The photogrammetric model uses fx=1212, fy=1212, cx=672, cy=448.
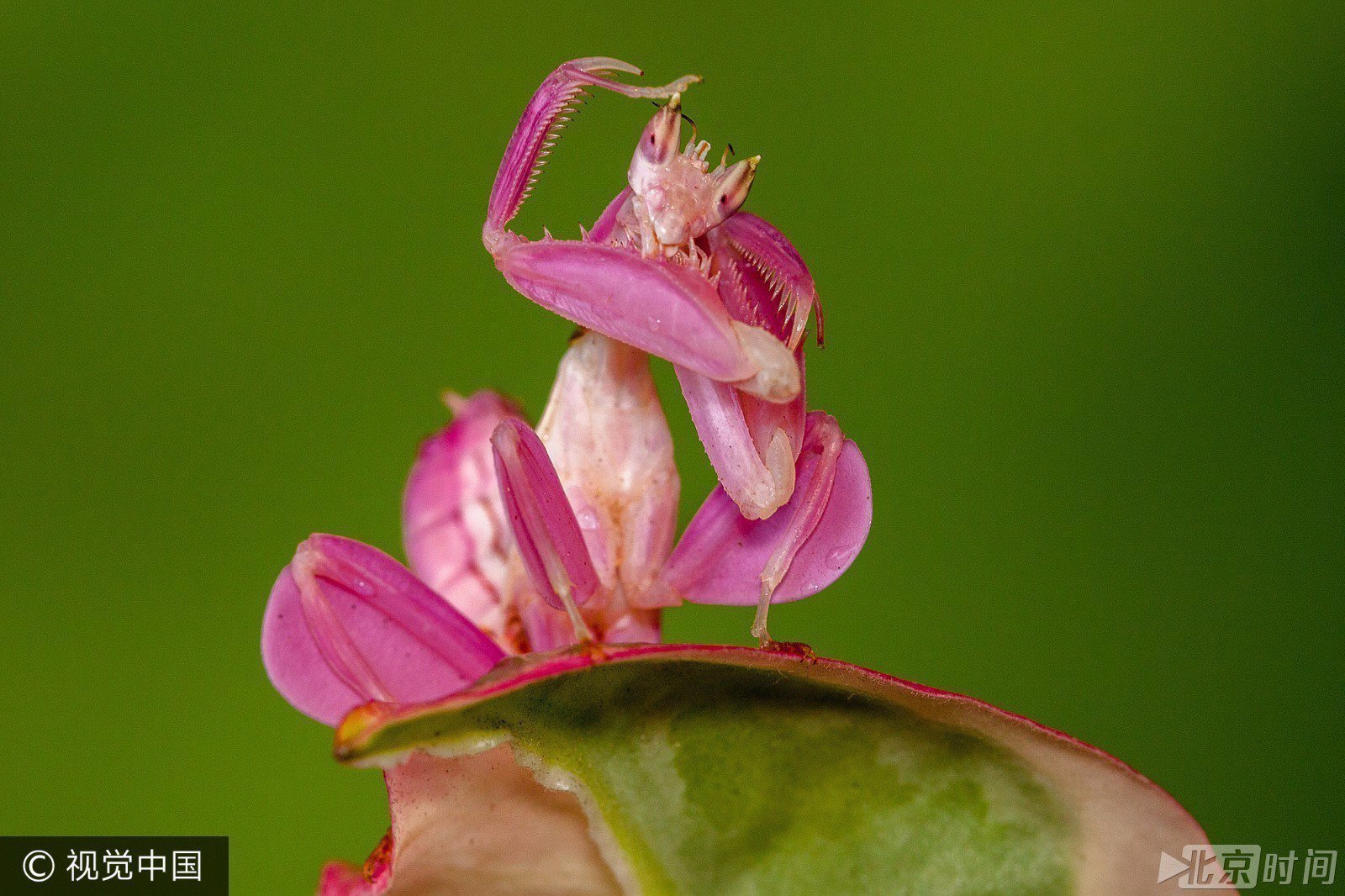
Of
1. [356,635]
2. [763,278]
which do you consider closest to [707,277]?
[763,278]

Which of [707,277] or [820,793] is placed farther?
[707,277]

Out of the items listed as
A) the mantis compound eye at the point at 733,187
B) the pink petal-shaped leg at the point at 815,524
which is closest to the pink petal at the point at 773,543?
the pink petal-shaped leg at the point at 815,524

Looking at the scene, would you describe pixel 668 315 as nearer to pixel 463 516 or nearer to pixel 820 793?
Result: pixel 820 793

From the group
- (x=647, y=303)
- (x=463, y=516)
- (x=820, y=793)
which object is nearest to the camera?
(x=820, y=793)

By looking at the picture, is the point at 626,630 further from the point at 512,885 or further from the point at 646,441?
the point at 512,885

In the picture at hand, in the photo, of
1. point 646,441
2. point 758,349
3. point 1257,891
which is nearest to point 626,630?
point 646,441

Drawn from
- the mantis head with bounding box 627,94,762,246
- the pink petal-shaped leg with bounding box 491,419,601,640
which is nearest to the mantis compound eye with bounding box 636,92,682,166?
the mantis head with bounding box 627,94,762,246
